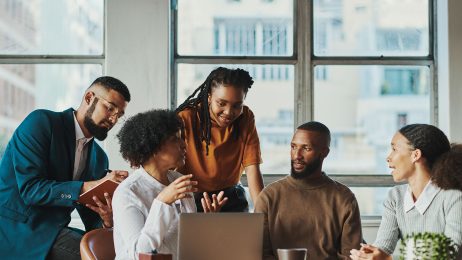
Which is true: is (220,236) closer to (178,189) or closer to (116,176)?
(178,189)

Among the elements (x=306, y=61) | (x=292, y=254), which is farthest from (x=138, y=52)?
(x=292, y=254)

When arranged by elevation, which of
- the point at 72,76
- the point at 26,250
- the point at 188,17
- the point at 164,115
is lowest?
the point at 26,250

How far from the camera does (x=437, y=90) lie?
565 centimetres

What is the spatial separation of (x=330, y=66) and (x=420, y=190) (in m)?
2.16

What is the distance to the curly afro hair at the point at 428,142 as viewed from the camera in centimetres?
359

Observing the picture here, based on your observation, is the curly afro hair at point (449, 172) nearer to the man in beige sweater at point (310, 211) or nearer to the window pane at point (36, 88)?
the man in beige sweater at point (310, 211)

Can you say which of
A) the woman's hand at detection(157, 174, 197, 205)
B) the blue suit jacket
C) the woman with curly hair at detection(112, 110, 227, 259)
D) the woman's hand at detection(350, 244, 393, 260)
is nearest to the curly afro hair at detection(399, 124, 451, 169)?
the woman's hand at detection(350, 244, 393, 260)

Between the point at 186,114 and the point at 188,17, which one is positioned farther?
the point at 188,17

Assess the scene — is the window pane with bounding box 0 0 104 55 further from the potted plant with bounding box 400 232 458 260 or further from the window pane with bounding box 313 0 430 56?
the potted plant with bounding box 400 232 458 260

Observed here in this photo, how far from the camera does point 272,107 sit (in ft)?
18.5

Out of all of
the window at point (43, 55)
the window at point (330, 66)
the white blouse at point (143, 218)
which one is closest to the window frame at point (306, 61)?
the window at point (330, 66)

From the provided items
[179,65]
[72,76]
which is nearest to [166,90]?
[179,65]

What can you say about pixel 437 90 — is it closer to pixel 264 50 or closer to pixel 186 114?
pixel 264 50

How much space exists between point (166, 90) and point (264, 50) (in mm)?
746
